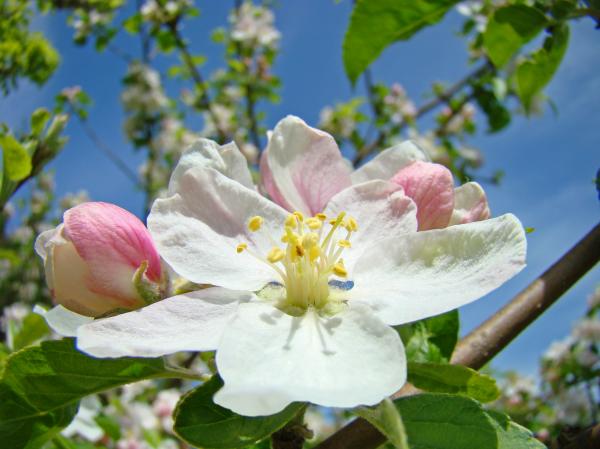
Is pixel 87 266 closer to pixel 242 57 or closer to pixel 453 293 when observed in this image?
pixel 453 293

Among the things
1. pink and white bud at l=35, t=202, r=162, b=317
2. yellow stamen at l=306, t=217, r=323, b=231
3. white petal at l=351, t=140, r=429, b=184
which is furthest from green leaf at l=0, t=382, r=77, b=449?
white petal at l=351, t=140, r=429, b=184

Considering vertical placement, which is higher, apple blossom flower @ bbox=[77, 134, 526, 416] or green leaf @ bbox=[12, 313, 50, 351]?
apple blossom flower @ bbox=[77, 134, 526, 416]

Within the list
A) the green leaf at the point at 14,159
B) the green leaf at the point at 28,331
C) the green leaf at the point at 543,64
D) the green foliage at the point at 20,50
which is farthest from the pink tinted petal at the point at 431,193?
the green foliage at the point at 20,50

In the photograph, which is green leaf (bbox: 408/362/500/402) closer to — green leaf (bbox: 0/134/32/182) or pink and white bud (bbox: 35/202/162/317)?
pink and white bud (bbox: 35/202/162/317)

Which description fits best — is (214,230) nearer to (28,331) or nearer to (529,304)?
(529,304)

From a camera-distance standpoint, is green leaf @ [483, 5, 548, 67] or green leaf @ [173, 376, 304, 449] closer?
green leaf @ [173, 376, 304, 449]
